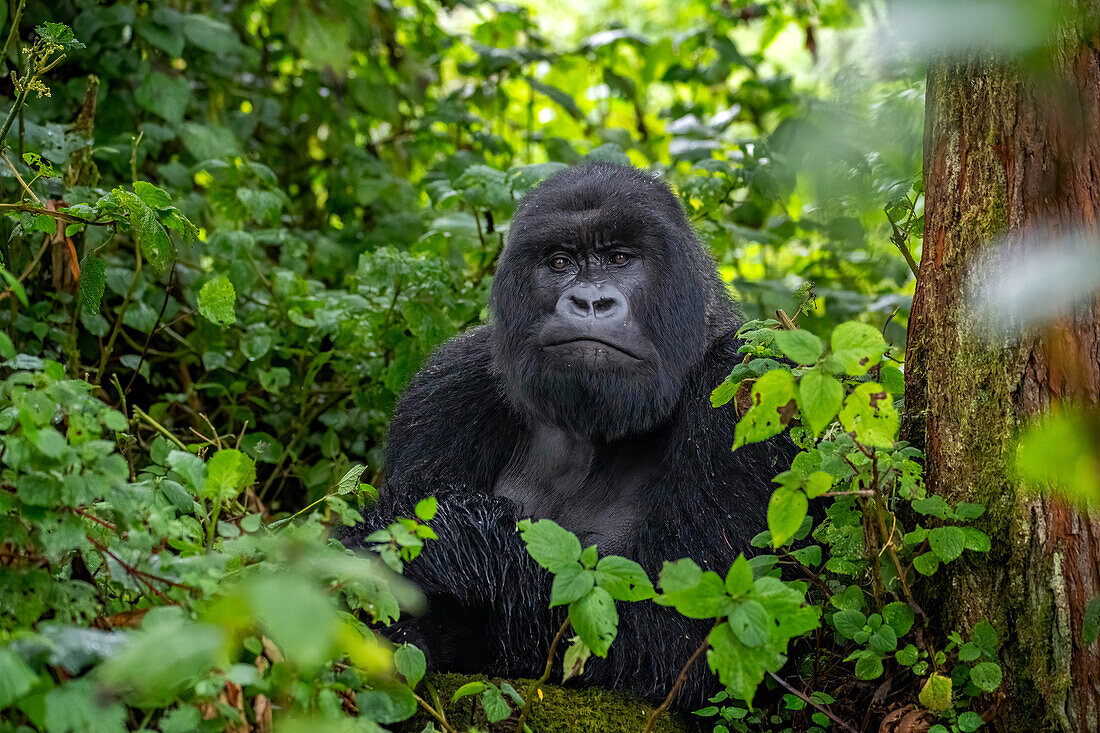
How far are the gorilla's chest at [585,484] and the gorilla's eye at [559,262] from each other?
58 cm

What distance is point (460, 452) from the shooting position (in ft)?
12.3

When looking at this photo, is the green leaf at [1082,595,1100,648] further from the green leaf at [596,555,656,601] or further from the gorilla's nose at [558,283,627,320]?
the gorilla's nose at [558,283,627,320]

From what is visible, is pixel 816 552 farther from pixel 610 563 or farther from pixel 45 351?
pixel 45 351

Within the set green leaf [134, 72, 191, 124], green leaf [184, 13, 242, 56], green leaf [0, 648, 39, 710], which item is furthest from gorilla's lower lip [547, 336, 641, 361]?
green leaf [134, 72, 191, 124]

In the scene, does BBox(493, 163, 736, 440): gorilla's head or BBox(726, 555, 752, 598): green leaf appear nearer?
BBox(726, 555, 752, 598): green leaf

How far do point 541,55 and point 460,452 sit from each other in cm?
313

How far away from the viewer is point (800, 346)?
200 cm

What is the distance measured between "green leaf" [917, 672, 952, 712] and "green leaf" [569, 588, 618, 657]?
2.37ft

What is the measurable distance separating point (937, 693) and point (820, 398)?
0.73 m

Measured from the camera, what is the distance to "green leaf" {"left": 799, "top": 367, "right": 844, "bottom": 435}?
1.98 meters

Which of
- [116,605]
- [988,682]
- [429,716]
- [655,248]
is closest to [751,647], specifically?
[988,682]

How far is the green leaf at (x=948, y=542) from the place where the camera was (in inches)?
89.0

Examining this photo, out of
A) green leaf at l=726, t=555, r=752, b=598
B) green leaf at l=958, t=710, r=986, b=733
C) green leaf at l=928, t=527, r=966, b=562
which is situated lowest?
green leaf at l=958, t=710, r=986, b=733

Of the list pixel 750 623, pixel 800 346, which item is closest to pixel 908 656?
pixel 750 623
